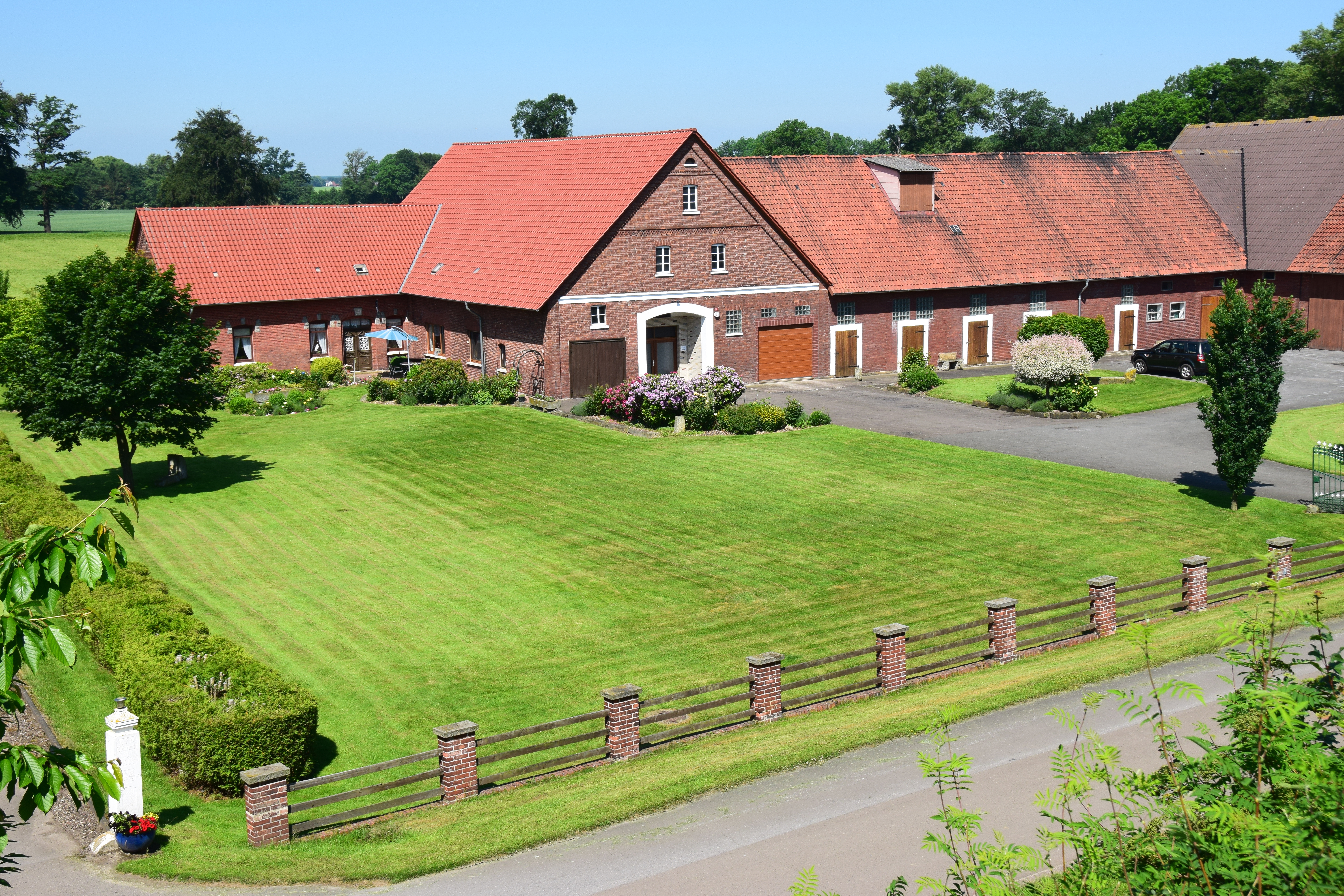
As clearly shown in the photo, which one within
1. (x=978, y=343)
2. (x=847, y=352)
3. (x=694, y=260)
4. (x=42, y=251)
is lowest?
(x=847, y=352)

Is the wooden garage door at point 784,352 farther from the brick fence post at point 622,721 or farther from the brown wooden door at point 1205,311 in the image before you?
the brick fence post at point 622,721

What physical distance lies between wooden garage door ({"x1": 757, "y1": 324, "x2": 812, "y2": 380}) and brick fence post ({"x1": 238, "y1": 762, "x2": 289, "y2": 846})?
117 ft

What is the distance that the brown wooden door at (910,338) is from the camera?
51.1m

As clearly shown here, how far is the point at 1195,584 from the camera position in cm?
2298

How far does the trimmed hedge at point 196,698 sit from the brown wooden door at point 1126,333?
45861mm

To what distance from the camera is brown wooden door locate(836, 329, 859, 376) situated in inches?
1962

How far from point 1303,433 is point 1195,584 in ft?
59.0

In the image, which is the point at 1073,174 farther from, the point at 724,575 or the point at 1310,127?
the point at 724,575

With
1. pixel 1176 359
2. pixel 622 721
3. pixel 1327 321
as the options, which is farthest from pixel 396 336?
pixel 1327 321

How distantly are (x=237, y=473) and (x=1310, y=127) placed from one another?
172 ft

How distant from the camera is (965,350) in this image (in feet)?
172

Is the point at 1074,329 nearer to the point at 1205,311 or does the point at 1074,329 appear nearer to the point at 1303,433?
the point at 1303,433

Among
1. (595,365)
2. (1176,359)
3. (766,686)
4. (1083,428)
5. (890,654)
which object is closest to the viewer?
(766,686)

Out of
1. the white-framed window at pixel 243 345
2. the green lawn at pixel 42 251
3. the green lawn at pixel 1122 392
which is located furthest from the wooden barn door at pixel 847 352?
the green lawn at pixel 42 251
